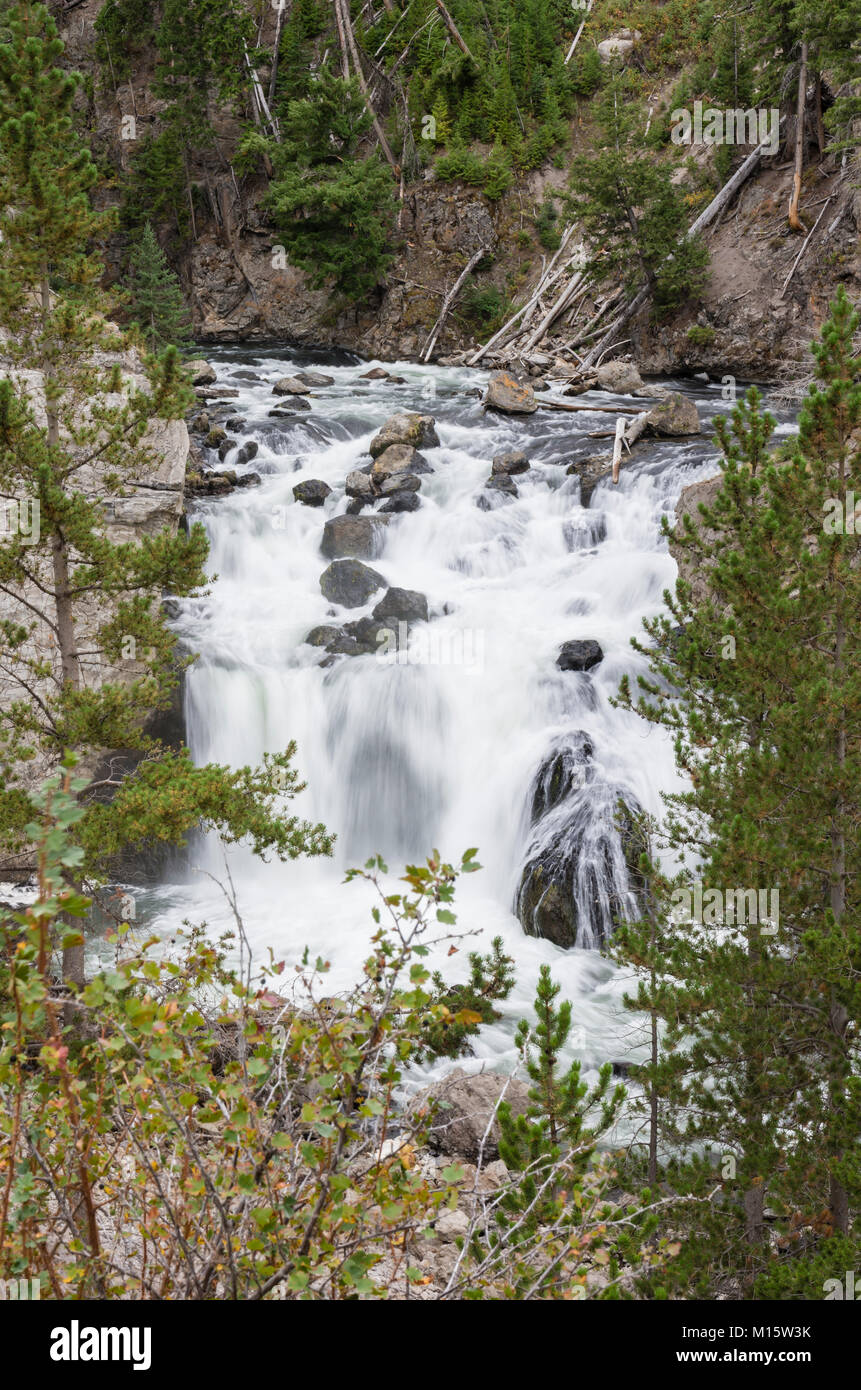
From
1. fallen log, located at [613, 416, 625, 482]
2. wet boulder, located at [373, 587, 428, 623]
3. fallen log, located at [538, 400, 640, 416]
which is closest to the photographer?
wet boulder, located at [373, 587, 428, 623]

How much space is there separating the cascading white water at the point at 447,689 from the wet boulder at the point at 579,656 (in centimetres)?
17

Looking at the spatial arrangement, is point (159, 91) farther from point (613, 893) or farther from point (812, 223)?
point (613, 893)

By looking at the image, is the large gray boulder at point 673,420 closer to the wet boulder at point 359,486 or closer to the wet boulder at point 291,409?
the wet boulder at point 359,486

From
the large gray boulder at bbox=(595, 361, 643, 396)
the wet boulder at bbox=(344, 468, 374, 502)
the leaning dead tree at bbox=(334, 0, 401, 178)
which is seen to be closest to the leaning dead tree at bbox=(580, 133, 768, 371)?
the large gray boulder at bbox=(595, 361, 643, 396)

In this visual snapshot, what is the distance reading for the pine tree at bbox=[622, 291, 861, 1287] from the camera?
5.85 meters

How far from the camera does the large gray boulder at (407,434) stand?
20656mm

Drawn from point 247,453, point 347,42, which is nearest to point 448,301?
point 347,42

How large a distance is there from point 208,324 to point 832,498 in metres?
32.6

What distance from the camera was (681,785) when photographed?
1242cm

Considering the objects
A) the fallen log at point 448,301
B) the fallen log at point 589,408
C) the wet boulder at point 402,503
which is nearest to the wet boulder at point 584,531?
the wet boulder at point 402,503

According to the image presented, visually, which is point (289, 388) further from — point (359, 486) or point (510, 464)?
point (510, 464)

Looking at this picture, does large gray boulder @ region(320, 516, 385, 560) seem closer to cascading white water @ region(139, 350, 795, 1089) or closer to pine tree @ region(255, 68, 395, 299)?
cascading white water @ region(139, 350, 795, 1089)

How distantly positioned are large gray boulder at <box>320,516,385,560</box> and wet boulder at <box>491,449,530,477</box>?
3.05 meters

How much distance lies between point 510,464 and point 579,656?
267 inches
